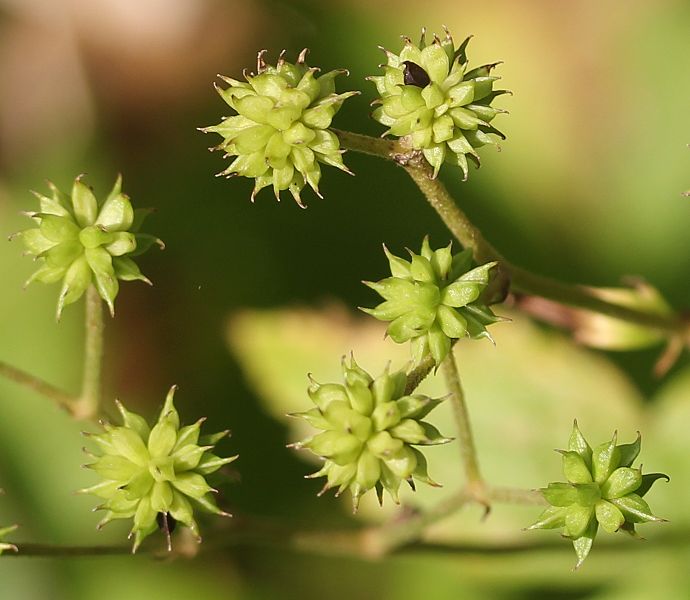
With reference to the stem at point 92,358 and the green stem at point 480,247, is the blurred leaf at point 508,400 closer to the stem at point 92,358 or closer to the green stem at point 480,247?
the green stem at point 480,247

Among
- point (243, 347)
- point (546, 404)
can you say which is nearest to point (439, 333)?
point (546, 404)

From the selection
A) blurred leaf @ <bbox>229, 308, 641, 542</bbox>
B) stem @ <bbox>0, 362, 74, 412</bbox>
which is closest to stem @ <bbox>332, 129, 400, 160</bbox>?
stem @ <bbox>0, 362, 74, 412</bbox>

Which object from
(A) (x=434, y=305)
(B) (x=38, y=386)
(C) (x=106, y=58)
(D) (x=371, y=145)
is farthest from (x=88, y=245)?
(C) (x=106, y=58)

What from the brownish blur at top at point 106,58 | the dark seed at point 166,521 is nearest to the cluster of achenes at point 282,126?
the dark seed at point 166,521

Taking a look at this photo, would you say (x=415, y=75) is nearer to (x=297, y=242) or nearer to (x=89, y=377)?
(x=89, y=377)

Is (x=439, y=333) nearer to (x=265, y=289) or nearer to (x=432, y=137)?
(x=432, y=137)

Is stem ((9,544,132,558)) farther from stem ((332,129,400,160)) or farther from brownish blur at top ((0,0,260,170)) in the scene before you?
brownish blur at top ((0,0,260,170))
